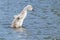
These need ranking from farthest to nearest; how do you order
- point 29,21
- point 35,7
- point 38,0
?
point 38,0, point 35,7, point 29,21

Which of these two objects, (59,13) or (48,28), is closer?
(48,28)

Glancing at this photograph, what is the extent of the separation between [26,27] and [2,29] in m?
1.51

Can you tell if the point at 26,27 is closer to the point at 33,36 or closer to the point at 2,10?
the point at 33,36

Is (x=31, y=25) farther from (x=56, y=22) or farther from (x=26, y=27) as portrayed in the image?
(x=56, y=22)

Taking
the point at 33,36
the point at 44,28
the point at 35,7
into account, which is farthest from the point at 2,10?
the point at 33,36

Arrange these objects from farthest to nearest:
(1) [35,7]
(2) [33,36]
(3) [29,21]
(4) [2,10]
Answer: (1) [35,7] → (4) [2,10] → (3) [29,21] → (2) [33,36]

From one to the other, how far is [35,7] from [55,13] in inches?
93.5

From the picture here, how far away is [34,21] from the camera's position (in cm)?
2084

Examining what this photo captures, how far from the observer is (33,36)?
57.8ft

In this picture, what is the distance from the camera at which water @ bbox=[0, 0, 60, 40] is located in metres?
17.7

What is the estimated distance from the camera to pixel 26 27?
64.2 ft

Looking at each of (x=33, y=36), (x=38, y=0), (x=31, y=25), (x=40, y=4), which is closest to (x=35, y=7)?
(x=40, y=4)

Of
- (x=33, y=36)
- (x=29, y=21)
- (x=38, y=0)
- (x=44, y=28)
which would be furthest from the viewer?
(x=38, y=0)

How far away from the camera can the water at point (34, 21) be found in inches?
698
